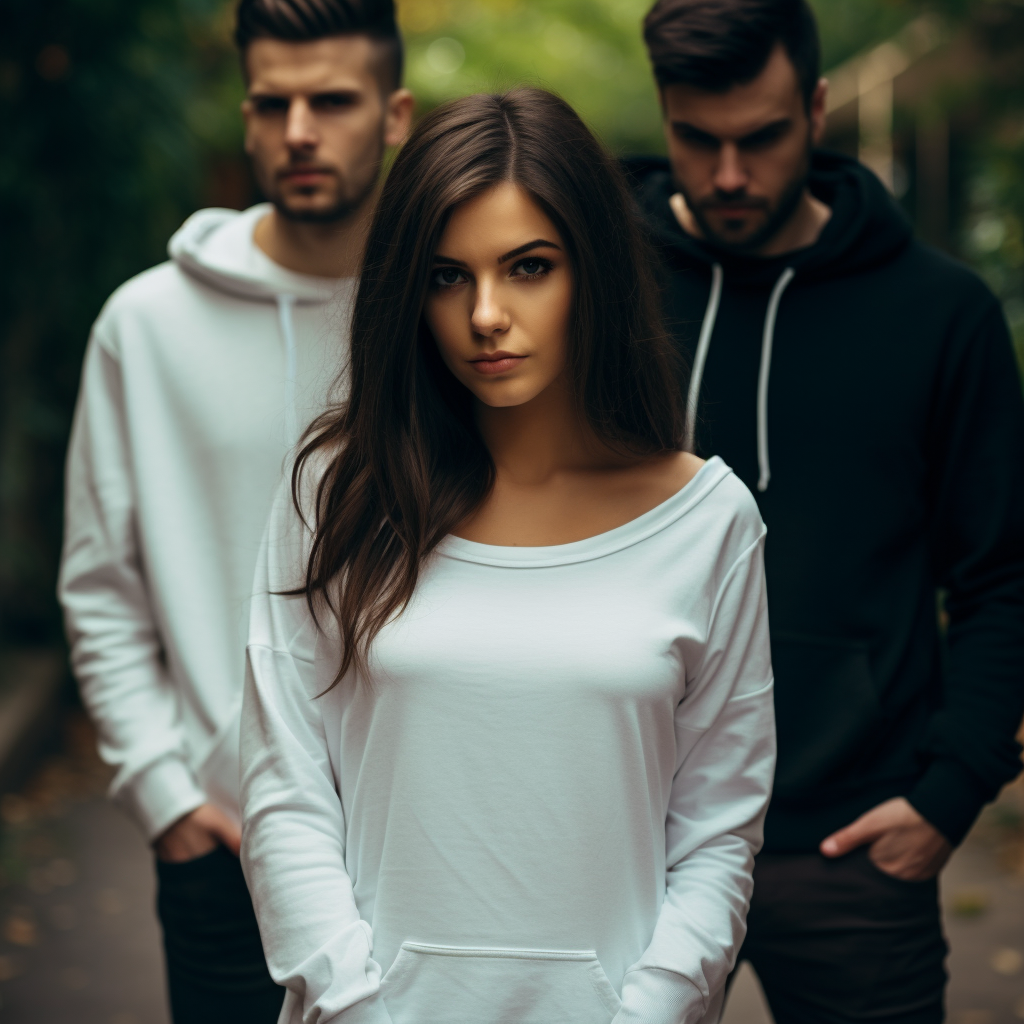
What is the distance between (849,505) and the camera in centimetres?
270

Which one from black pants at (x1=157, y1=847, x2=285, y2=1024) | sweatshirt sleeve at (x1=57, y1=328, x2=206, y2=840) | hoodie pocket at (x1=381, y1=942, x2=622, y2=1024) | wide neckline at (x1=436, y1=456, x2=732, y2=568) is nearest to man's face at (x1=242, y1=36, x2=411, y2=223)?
sweatshirt sleeve at (x1=57, y1=328, x2=206, y2=840)

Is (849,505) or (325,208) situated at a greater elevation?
(325,208)

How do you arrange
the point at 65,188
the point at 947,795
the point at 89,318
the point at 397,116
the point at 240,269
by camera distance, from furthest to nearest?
the point at 89,318
the point at 65,188
the point at 397,116
the point at 240,269
the point at 947,795

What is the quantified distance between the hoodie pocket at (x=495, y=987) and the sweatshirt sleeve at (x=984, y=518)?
102cm

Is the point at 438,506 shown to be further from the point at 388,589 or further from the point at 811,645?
the point at 811,645

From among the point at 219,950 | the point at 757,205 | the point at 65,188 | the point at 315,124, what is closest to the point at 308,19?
the point at 315,124

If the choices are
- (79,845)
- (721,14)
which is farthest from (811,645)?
(79,845)

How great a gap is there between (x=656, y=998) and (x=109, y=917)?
4.20 m

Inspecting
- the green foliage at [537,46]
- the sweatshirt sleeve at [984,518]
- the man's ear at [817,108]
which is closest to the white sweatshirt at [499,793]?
the sweatshirt sleeve at [984,518]

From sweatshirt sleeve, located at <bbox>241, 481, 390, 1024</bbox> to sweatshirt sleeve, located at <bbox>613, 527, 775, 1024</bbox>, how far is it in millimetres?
466

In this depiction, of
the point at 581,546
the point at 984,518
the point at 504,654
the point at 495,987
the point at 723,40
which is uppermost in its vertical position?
the point at 723,40

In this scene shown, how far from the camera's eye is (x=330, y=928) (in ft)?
6.40

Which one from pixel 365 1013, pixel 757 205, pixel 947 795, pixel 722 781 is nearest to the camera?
pixel 365 1013

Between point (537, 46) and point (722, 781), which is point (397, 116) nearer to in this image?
point (722, 781)
